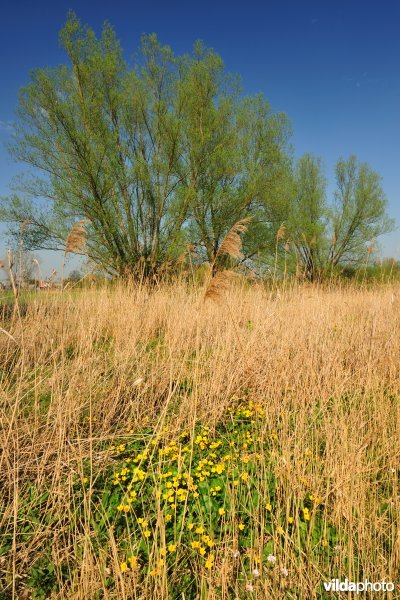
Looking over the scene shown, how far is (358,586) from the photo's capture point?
55.1 inches

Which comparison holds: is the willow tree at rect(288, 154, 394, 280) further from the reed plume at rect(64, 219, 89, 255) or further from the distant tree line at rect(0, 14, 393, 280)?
the reed plume at rect(64, 219, 89, 255)

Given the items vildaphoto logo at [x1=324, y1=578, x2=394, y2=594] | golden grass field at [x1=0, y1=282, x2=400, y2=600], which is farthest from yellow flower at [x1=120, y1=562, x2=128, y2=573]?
vildaphoto logo at [x1=324, y1=578, x2=394, y2=594]

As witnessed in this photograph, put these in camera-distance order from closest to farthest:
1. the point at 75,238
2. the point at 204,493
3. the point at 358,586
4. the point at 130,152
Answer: the point at 358,586 → the point at 204,493 → the point at 75,238 → the point at 130,152

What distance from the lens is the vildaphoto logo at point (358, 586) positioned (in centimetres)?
139

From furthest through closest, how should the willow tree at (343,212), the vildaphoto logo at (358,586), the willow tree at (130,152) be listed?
the willow tree at (343,212) → the willow tree at (130,152) → the vildaphoto logo at (358,586)

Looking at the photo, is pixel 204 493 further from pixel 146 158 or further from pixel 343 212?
pixel 343 212

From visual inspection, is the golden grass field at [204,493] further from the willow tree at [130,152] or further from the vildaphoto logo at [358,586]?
the willow tree at [130,152]

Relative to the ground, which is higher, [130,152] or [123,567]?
[130,152]

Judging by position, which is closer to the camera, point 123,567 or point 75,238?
point 123,567

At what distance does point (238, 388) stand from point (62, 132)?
1077cm

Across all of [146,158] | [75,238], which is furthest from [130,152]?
[75,238]

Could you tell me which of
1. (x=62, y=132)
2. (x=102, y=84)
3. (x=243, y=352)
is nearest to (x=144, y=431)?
(x=243, y=352)

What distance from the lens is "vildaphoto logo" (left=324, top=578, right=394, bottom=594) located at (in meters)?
1.39

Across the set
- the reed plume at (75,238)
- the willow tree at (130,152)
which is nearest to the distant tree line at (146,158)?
the willow tree at (130,152)
